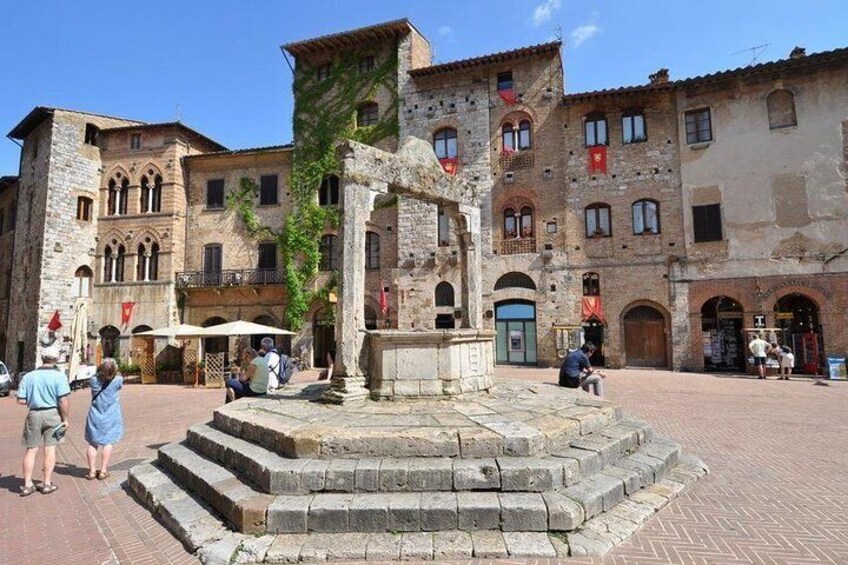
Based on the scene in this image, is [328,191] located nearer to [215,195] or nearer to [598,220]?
[215,195]

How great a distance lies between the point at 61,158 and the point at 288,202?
38.5ft

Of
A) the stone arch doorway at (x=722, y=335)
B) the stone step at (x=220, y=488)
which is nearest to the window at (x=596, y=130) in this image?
the stone arch doorway at (x=722, y=335)

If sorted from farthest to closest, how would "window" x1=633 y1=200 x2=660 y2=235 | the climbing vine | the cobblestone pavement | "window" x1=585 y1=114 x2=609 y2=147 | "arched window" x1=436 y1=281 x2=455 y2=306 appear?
the climbing vine
"arched window" x1=436 y1=281 x2=455 y2=306
"window" x1=585 y1=114 x2=609 y2=147
"window" x1=633 y1=200 x2=660 y2=235
the cobblestone pavement

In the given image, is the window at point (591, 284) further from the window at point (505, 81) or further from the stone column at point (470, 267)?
the stone column at point (470, 267)

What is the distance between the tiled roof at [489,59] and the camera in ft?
73.9

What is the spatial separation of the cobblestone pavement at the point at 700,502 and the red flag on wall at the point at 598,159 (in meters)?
13.5

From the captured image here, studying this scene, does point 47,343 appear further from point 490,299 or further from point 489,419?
point 489,419

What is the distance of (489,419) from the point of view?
6.18 meters

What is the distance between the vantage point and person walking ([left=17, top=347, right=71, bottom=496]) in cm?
620

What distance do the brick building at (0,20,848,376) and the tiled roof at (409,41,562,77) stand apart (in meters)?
0.09

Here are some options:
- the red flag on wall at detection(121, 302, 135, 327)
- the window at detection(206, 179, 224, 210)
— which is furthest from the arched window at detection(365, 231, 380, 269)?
the red flag on wall at detection(121, 302, 135, 327)

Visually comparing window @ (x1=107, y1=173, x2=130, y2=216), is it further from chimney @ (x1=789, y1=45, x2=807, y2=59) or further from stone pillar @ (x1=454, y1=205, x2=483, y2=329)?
chimney @ (x1=789, y1=45, x2=807, y2=59)

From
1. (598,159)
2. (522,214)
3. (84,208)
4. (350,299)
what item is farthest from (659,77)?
(84,208)

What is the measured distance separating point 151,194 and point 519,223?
19.7 metres
